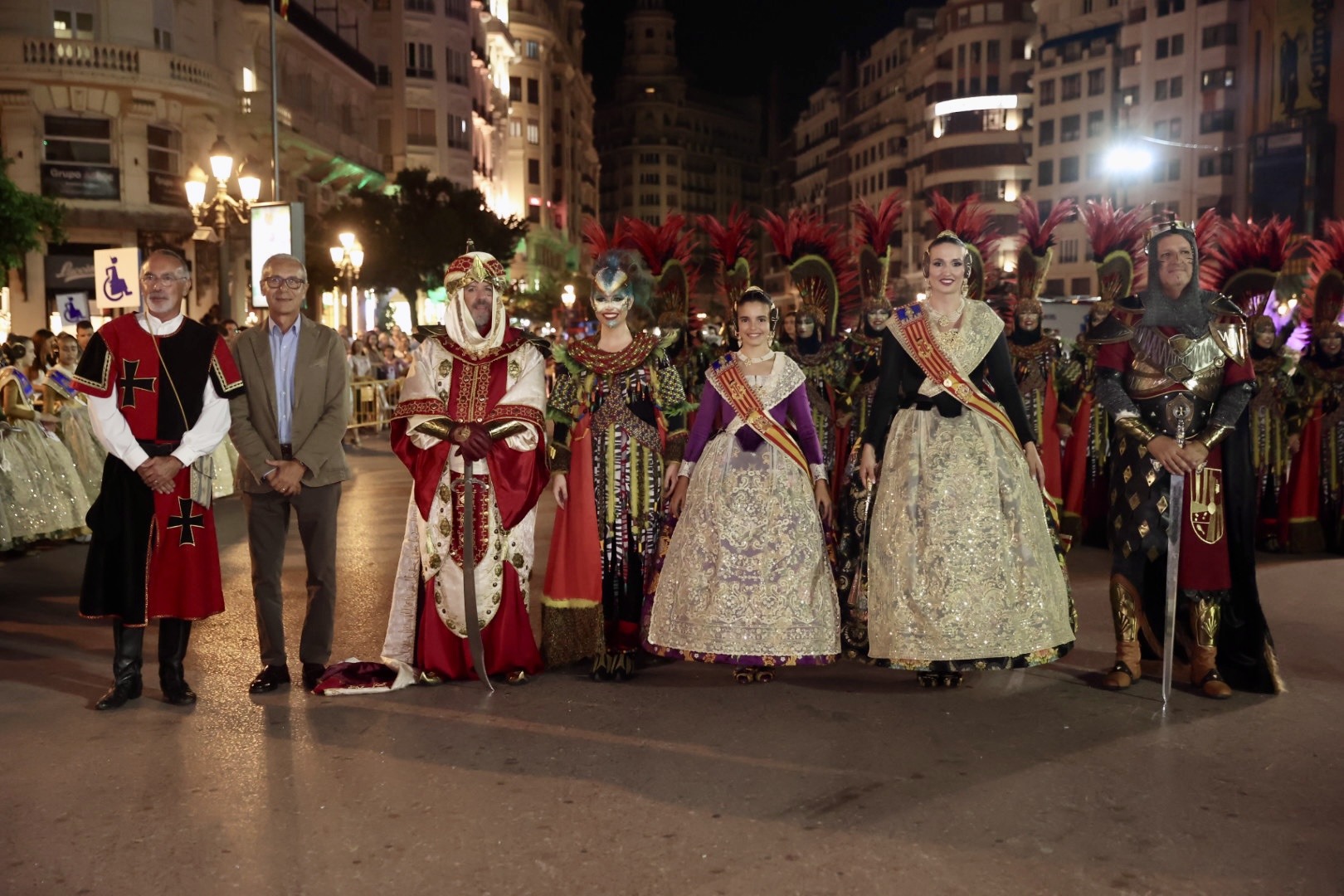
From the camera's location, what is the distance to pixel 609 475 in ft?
21.7

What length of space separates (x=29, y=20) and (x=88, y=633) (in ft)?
88.1

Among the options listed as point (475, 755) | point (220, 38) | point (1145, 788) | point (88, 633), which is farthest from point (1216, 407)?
point (220, 38)

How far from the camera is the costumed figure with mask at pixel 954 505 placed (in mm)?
5887

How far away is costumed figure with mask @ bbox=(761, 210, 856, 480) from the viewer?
353 inches

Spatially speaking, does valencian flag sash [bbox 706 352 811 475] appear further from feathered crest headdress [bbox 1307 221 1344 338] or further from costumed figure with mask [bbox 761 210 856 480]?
feathered crest headdress [bbox 1307 221 1344 338]

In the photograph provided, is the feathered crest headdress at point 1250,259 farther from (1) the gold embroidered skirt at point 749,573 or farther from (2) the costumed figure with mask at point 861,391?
(1) the gold embroidered skirt at point 749,573

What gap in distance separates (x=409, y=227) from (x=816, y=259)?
3568 centimetres

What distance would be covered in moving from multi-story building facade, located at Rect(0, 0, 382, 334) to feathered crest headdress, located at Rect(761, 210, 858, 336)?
2098 centimetres

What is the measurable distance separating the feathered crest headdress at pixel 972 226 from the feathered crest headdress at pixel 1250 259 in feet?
4.81

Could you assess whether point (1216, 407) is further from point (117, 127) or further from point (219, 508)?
point (117, 127)

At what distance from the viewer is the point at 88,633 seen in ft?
25.0

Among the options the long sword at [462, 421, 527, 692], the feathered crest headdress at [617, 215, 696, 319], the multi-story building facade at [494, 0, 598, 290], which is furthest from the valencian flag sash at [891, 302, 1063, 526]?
the multi-story building facade at [494, 0, 598, 290]

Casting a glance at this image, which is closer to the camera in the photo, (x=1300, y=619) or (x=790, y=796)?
(x=790, y=796)

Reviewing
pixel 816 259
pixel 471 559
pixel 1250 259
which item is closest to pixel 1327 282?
pixel 1250 259
